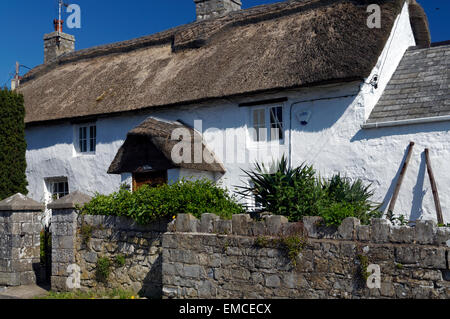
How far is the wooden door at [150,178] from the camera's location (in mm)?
12195

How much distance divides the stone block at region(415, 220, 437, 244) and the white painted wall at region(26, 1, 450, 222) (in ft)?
13.7

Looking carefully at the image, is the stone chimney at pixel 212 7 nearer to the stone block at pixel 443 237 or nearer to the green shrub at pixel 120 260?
the green shrub at pixel 120 260

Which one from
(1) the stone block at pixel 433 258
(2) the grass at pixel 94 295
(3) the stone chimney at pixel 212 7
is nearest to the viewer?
(1) the stone block at pixel 433 258

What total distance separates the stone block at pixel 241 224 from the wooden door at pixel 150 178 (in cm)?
466

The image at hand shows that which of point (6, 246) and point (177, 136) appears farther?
point (177, 136)

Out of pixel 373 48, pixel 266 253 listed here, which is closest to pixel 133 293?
pixel 266 253

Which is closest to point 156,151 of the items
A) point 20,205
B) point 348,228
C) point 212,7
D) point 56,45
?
point 20,205

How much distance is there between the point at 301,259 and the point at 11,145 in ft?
30.9

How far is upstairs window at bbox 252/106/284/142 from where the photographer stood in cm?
1199

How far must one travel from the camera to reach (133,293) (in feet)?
28.8

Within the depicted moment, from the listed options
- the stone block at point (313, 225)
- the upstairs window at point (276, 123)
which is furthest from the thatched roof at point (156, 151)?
the stone block at point (313, 225)

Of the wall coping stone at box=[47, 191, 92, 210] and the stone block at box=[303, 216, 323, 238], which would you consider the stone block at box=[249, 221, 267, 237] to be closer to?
the stone block at box=[303, 216, 323, 238]

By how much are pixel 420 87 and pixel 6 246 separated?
354 inches
